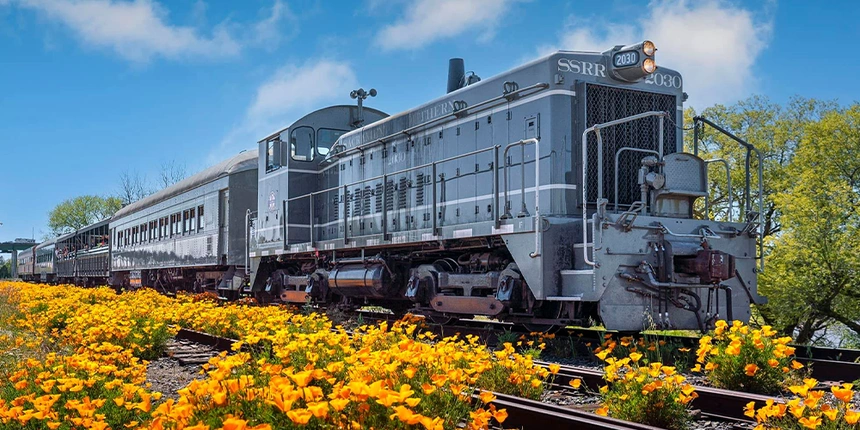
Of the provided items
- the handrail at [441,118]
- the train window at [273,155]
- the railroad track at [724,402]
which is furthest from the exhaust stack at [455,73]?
the railroad track at [724,402]

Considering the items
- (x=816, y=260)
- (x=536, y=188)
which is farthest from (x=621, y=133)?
(x=816, y=260)

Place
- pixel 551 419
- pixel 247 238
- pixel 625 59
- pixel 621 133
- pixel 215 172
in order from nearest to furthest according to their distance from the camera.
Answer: pixel 551 419 → pixel 625 59 → pixel 621 133 → pixel 247 238 → pixel 215 172

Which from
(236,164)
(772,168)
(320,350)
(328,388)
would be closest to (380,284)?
(320,350)

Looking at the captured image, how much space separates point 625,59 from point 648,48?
26 cm

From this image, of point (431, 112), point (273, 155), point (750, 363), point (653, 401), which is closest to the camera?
point (653, 401)

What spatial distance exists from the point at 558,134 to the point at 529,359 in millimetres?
3489

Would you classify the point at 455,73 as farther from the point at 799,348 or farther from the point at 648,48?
the point at 799,348

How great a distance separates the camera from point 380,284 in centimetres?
1012

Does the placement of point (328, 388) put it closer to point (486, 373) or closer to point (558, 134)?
point (486, 373)

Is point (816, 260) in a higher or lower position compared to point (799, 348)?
higher

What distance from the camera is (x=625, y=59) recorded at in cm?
792

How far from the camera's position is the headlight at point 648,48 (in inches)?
308

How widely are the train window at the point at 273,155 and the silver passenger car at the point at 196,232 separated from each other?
1.70m

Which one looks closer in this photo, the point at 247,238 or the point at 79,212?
the point at 247,238
